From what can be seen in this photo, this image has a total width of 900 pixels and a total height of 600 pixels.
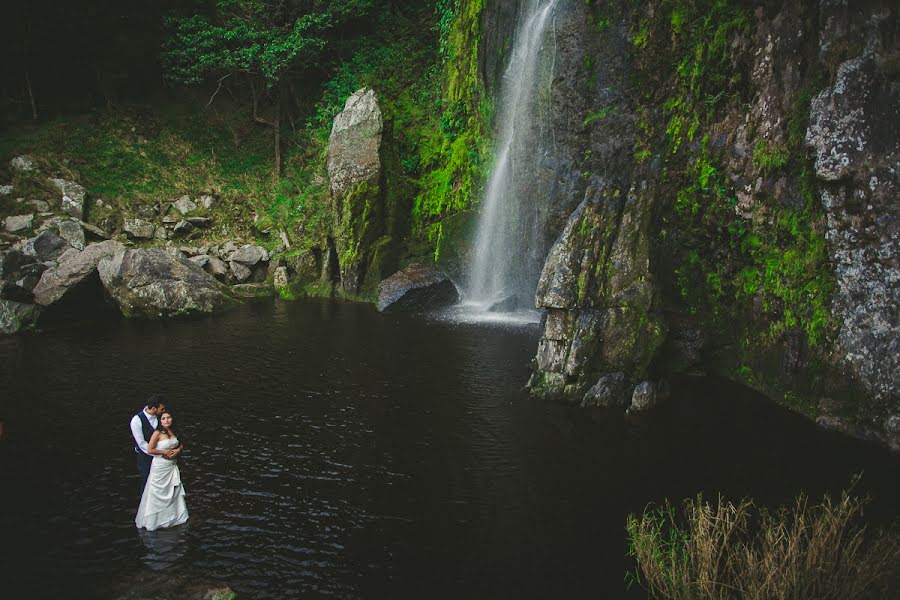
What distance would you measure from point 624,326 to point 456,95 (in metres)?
→ 20.8

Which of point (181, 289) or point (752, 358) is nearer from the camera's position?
point (752, 358)

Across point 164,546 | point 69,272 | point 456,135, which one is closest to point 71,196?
point 69,272

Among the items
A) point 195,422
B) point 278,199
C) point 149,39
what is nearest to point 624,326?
point 195,422

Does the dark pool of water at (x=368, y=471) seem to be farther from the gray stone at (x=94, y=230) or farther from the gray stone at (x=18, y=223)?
the gray stone at (x=18, y=223)

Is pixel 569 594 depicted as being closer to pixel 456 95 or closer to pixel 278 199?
pixel 456 95

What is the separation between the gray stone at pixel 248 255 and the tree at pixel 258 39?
7786 millimetres

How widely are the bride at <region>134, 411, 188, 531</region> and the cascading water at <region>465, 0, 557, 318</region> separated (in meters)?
18.9

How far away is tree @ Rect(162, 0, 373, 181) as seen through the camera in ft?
118

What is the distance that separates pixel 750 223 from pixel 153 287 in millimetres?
24891

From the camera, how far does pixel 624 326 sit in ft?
51.6

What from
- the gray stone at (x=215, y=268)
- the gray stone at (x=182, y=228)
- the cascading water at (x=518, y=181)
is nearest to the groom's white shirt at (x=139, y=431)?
the cascading water at (x=518, y=181)

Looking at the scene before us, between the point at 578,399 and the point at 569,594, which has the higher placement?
the point at 578,399

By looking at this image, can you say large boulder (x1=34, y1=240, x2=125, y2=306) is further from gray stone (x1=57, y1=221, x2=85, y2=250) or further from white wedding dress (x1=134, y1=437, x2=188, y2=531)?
white wedding dress (x1=134, y1=437, x2=188, y2=531)

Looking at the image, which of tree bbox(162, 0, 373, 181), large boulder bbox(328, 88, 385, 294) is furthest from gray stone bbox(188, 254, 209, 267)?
tree bbox(162, 0, 373, 181)
